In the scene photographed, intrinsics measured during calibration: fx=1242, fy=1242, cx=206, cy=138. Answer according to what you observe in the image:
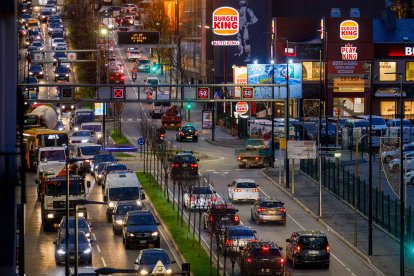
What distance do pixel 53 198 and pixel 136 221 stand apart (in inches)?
230

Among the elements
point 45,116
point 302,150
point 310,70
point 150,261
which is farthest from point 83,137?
point 150,261

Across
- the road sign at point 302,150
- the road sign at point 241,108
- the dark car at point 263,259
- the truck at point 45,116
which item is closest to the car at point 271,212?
the road sign at point 302,150

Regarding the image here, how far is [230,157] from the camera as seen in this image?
278 feet

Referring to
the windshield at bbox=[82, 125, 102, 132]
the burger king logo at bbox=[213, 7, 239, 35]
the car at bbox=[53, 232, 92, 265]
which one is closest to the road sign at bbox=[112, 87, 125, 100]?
the windshield at bbox=[82, 125, 102, 132]

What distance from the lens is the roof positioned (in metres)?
112

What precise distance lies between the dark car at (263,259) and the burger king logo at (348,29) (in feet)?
222

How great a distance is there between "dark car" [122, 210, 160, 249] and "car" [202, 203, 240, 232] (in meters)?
2.22

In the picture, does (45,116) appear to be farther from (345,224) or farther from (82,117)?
(345,224)

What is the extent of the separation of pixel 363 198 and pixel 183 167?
1224 cm

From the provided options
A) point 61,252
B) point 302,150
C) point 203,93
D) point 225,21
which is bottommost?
point 61,252

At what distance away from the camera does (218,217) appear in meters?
45.1

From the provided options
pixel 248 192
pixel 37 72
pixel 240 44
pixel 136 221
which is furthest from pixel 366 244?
pixel 37 72

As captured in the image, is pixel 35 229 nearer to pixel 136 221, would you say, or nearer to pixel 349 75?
pixel 136 221

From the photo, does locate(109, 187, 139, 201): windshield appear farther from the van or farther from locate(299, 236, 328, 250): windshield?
locate(299, 236, 328, 250): windshield
